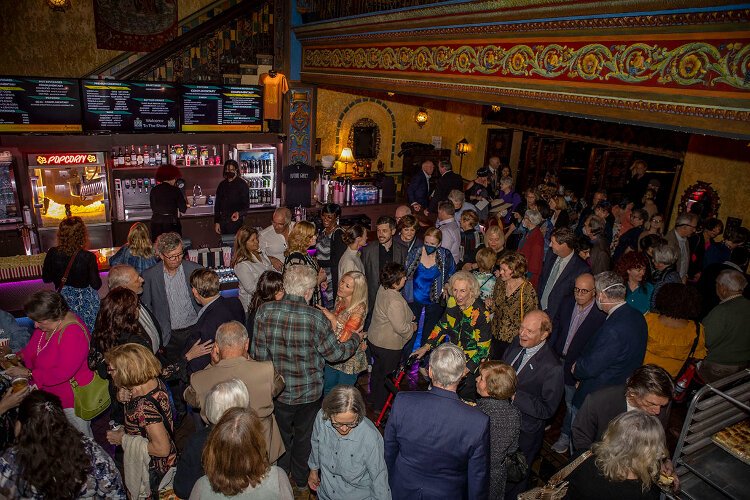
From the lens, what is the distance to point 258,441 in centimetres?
222

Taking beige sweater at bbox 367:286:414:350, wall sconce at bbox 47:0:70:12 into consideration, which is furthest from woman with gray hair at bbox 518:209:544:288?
wall sconce at bbox 47:0:70:12

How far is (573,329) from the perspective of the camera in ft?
14.2

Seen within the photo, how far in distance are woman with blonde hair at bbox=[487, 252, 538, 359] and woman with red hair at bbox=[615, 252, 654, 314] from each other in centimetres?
97

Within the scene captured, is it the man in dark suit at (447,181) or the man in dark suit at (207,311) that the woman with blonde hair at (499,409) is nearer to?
the man in dark suit at (207,311)

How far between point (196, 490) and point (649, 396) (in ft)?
8.13

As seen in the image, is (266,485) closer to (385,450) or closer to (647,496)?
(385,450)

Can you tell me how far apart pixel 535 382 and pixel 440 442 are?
3.42ft

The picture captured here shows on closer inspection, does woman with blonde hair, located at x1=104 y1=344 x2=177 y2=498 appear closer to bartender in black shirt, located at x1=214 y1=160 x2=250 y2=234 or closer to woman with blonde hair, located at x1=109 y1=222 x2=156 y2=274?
woman with blonde hair, located at x1=109 y1=222 x2=156 y2=274

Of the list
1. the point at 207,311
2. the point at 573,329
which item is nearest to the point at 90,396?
the point at 207,311

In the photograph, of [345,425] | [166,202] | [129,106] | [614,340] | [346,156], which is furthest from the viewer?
[346,156]

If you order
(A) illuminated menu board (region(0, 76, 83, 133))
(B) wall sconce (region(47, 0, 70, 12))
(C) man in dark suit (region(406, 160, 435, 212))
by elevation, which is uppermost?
(B) wall sconce (region(47, 0, 70, 12))

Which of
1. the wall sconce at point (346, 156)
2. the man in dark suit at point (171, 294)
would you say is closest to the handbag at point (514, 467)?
the man in dark suit at point (171, 294)

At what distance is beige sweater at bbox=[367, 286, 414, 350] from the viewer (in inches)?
161

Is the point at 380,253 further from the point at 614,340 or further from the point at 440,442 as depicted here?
the point at 440,442
